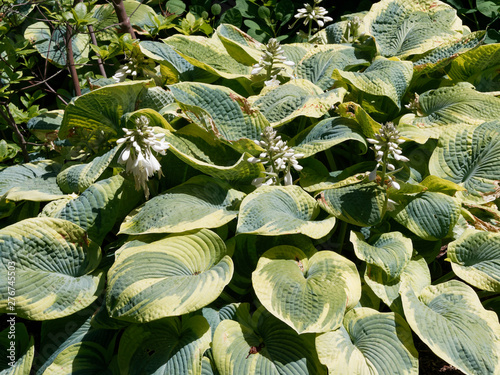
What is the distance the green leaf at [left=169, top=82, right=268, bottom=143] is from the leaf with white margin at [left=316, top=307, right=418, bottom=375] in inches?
39.0

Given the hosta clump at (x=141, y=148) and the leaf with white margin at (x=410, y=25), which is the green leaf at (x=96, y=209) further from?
the leaf with white margin at (x=410, y=25)

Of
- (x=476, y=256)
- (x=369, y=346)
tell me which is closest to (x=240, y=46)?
(x=476, y=256)

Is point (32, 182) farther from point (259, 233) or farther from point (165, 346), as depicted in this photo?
point (259, 233)

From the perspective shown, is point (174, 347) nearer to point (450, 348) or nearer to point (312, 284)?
point (312, 284)

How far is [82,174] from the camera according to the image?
2354mm

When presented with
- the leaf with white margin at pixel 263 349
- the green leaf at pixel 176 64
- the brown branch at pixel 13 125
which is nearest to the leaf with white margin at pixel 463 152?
the leaf with white margin at pixel 263 349

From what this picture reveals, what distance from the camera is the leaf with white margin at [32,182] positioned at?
237cm

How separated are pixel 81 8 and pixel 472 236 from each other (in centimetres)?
225

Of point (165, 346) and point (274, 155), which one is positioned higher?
point (274, 155)

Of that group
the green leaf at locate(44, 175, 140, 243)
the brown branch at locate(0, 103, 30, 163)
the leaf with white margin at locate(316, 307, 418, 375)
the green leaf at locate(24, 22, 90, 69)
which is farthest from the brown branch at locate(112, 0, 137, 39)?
the leaf with white margin at locate(316, 307, 418, 375)

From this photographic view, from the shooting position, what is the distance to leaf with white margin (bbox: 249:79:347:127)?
2457mm

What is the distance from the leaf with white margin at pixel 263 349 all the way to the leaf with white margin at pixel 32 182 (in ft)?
3.53

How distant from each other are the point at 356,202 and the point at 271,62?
0.93 meters

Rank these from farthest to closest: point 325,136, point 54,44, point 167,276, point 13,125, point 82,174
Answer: point 54,44
point 13,125
point 325,136
point 82,174
point 167,276
